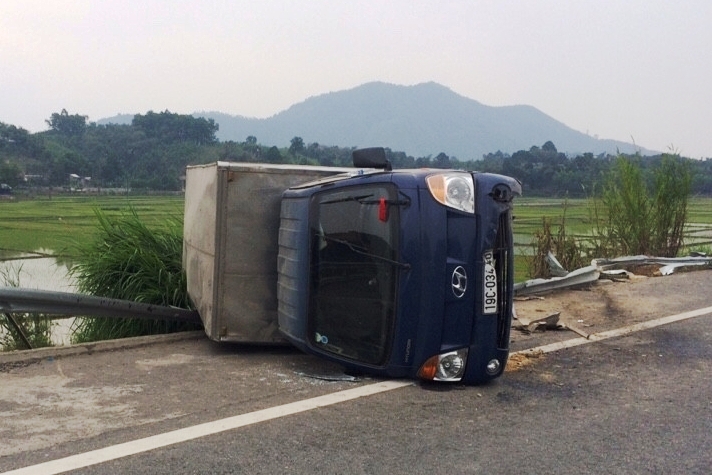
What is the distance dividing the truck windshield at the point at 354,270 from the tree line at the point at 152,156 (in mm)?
17860

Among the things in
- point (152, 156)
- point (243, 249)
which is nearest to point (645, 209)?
point (243, 249)

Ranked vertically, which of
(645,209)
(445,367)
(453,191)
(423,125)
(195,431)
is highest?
(423,125)

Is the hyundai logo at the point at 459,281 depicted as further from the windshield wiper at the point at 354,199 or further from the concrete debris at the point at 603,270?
the concrete debris at the point at 603,270

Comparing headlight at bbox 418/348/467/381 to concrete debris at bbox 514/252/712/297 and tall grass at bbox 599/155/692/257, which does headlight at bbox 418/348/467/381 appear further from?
tall grass at bbox 599/155/692/257

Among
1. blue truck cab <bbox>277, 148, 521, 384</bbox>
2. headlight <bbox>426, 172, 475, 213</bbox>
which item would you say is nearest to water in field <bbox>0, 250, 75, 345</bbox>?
blue truck cab <bbox>277, 148, 521, 384</bbox>

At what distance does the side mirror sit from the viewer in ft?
20.2

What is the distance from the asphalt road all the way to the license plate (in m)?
0.57

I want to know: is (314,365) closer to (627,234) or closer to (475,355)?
(475,355)

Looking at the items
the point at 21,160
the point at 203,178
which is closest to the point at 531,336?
the point at 203,178

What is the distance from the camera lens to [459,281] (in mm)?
5008

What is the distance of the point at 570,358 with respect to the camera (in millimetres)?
6234

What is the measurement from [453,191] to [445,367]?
114 cm

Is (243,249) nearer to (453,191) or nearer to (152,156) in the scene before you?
(453,191)

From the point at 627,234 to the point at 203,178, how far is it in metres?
8.77
